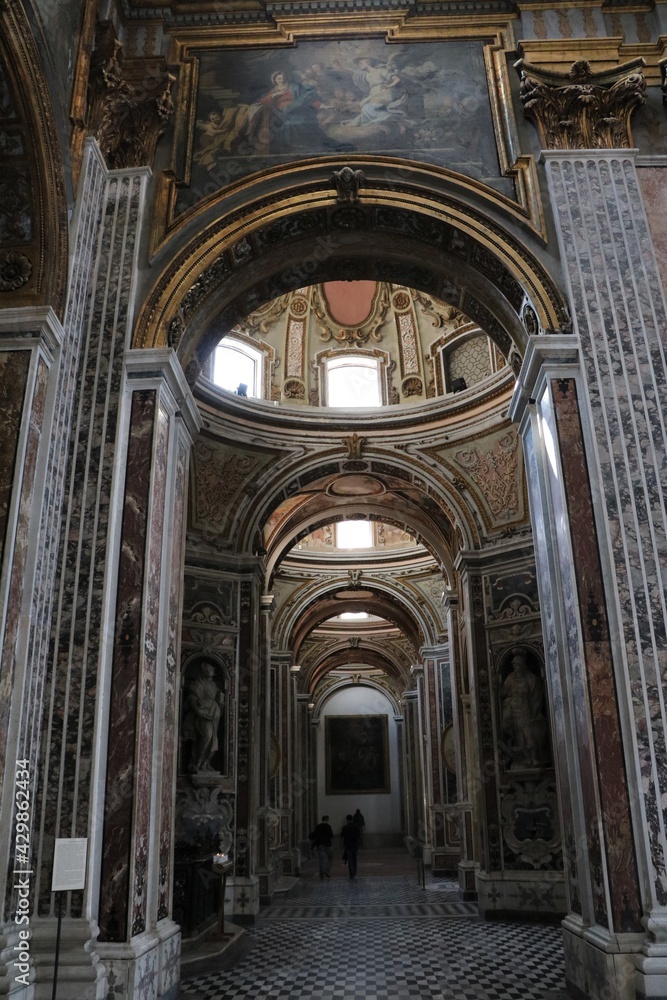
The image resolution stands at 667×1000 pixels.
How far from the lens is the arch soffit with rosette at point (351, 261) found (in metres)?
8.81

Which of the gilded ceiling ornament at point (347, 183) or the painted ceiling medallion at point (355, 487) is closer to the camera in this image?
the gilded ceiling ornament at point (347, 183)

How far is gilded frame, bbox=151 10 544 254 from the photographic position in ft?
30.4

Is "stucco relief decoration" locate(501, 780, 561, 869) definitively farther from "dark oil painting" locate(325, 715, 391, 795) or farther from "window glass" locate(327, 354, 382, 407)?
"dark oil painting" locate(325, 715, 391, 795)

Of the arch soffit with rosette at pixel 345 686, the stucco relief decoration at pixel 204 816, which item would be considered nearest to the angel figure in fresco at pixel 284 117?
the stucco relief decoration at pixel 204 816

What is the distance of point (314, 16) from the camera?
10.4 m

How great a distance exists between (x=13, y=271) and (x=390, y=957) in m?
9.03

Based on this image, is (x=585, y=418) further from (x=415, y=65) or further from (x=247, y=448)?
(x=247, y=448)

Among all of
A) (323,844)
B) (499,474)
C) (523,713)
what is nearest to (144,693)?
(523,713)

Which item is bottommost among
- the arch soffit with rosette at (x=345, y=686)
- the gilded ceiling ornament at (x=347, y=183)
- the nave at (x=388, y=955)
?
the nave at (x=388, y=955)

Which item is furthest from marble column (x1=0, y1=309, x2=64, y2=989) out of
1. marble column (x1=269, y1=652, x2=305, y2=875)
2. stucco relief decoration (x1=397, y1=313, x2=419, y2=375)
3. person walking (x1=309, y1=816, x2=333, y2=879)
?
person walking (x1=309, y1=816, x2=333, y2=879)

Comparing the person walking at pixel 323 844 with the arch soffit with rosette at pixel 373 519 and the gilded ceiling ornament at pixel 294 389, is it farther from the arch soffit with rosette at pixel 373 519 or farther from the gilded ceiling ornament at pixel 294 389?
the gilded ceiling ornament at pixel 294 389

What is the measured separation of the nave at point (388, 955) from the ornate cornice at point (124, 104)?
9.12 m

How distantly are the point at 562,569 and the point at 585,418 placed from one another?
149 centimetres

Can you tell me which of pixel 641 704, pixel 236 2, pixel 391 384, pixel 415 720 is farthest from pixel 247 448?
pixel 415 720
